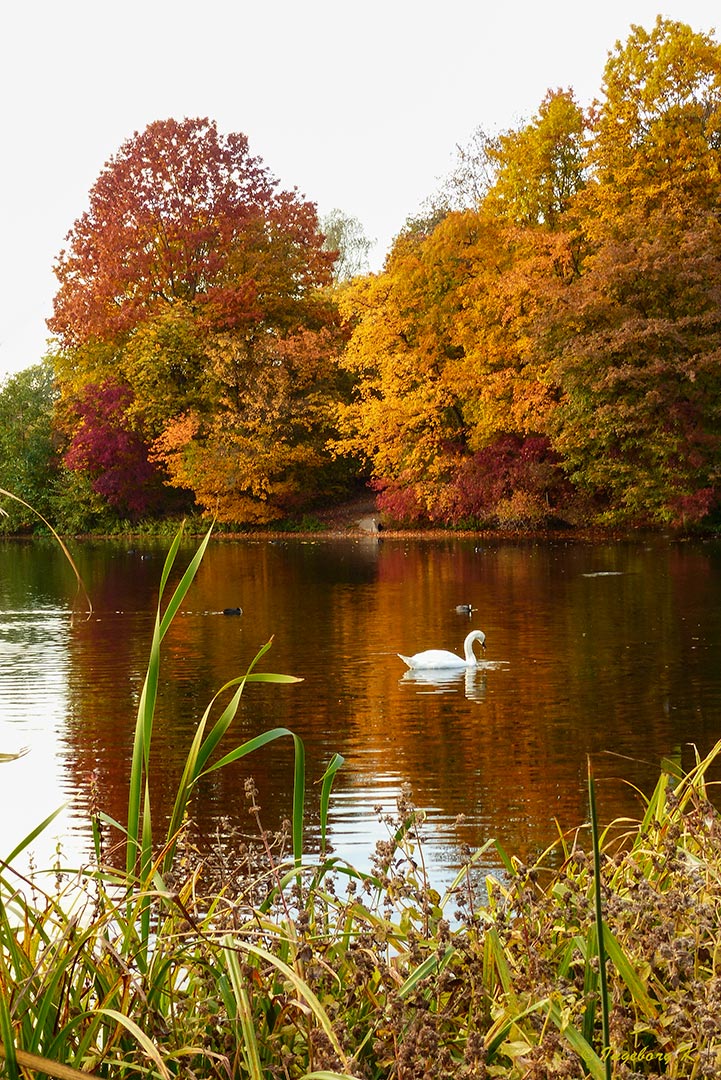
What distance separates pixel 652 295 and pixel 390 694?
70.5 ft

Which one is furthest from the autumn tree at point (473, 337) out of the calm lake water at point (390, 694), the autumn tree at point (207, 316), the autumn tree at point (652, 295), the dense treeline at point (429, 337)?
the calm lake water at point (390, 694)

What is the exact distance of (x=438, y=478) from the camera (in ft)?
123

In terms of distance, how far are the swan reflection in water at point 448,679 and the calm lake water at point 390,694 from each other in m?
0.04

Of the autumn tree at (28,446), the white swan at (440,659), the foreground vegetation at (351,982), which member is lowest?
the white swan at (440,659)

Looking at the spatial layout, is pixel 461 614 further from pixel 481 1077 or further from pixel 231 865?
pixel 481 1077

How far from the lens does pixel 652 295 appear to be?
3120 centimetres

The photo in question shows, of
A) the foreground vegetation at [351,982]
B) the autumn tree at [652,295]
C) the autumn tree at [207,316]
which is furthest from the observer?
the autumn tree at [207,316]

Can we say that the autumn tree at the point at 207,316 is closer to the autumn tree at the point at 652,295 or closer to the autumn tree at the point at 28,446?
the autumn tree at the point at 28,446

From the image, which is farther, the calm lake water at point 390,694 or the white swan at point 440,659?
the white swan at point 440,659

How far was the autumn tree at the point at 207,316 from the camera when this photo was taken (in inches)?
1599

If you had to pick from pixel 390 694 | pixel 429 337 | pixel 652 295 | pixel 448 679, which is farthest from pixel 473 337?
pixel 390 694

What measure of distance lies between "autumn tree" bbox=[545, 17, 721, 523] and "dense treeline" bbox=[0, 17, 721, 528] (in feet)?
0.22

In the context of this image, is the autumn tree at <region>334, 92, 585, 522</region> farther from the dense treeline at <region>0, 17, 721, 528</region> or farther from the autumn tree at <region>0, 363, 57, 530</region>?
the autumn tree at <region>0, 363, 57, 530</region>

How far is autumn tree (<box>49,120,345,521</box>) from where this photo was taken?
133ft
